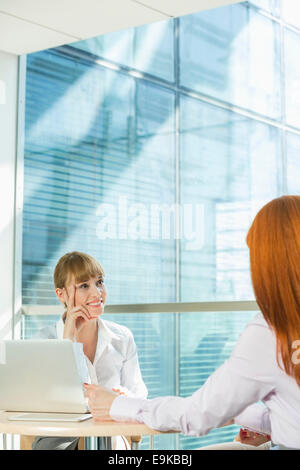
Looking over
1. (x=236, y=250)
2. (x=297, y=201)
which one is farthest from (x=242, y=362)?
(x=236, y=250)

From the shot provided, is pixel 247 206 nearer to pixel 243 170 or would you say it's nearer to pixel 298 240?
pixel 243 170

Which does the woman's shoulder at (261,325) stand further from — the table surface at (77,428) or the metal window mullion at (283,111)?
the metal window mullion at (283,111)

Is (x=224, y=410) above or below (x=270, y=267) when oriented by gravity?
below

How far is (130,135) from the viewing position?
12.6ft

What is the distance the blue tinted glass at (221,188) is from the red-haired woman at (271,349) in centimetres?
182

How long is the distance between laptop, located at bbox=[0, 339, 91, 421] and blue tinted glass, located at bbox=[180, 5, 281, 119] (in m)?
1.87

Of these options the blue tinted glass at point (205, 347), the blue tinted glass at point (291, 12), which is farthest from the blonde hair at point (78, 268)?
the blue tinted glass at point (291, 12)

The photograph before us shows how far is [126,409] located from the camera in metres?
1.72

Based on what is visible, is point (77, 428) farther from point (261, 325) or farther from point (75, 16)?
point (75, 16)

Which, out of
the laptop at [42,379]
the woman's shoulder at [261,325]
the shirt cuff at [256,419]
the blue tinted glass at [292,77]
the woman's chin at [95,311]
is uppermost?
the blue tinted glass at [292,77]

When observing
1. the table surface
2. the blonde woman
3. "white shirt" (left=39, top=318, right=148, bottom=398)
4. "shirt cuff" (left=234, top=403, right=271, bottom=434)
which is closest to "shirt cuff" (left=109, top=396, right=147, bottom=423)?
the table surface

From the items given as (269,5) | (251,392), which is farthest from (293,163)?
(251,392)

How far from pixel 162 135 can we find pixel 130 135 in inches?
8.4

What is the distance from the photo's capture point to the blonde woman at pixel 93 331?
2523 mm
